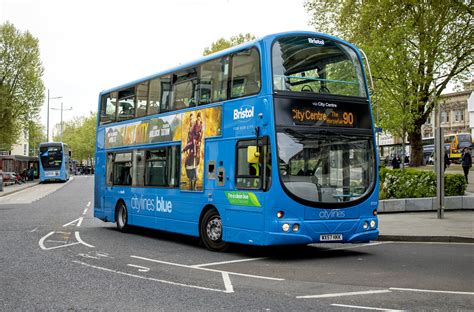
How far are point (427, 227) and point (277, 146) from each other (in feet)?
21.7

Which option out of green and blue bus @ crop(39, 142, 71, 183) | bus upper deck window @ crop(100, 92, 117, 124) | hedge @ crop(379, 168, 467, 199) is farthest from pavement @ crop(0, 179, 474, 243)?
green and blue bus @ crop(39, 142, 71, 183)

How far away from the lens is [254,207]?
11.2 meters

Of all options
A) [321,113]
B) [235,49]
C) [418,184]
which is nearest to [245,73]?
[235,49]

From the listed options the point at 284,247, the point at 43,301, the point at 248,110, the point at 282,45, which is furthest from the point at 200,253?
the point at 43,301

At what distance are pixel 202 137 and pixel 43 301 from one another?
629 cm

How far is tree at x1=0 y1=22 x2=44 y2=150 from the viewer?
59.1 m

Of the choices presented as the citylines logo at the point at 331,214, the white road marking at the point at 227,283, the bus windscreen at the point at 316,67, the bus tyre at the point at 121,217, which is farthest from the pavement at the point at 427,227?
the bus tyre at the point at 121,217

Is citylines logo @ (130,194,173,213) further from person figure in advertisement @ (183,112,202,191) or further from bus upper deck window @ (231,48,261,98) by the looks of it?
bus upper deck window @ (231,48,261,98)

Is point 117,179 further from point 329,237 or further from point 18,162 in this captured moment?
point 18,162

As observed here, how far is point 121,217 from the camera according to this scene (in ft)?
57.0

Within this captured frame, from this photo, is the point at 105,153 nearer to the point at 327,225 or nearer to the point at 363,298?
the point at 327,225

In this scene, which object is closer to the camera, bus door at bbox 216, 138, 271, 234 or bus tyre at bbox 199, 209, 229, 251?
bus door at bbox 216, 138, 271, 234

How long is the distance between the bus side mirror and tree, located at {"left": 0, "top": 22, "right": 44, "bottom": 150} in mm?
51909

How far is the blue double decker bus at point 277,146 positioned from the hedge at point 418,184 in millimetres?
9561
